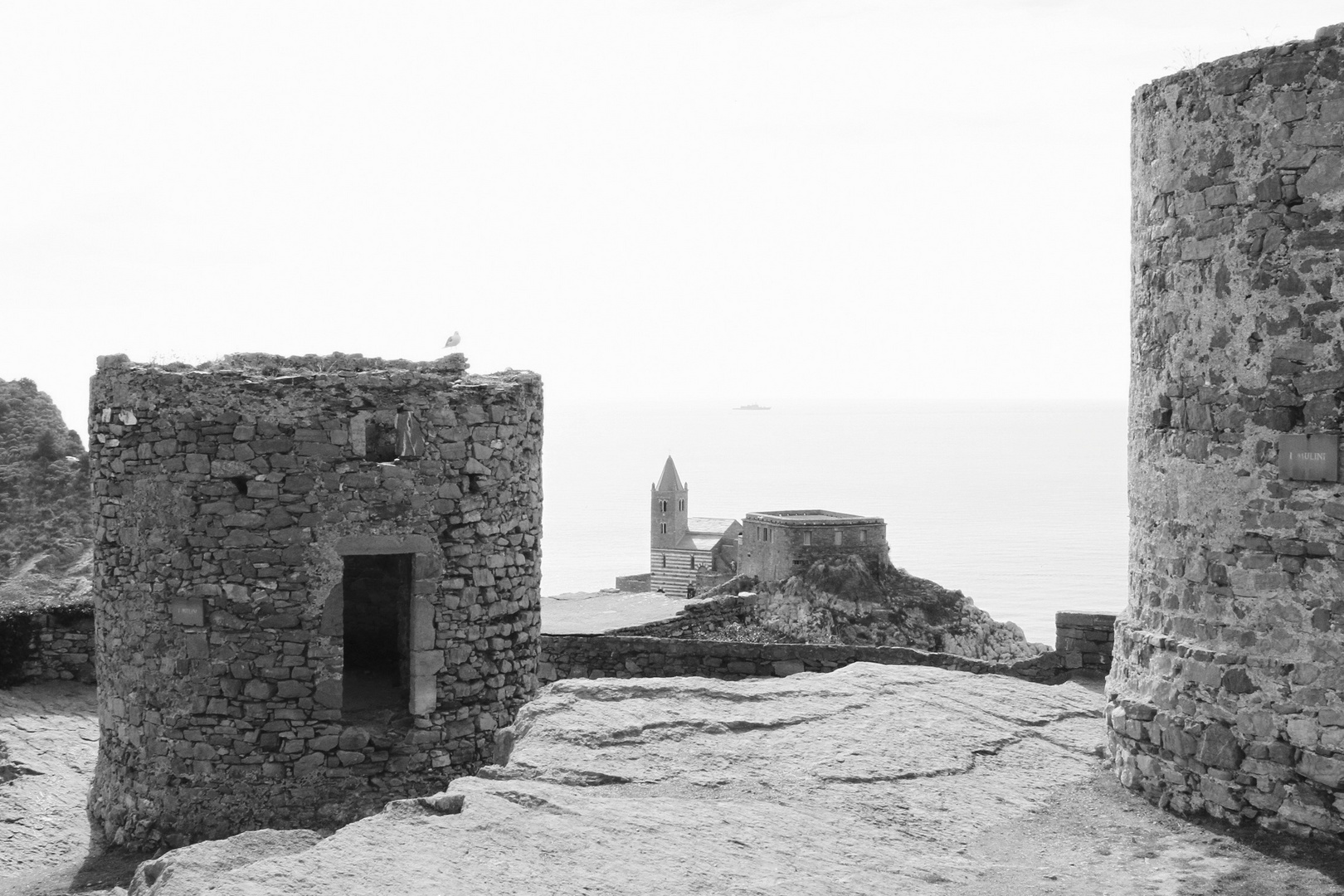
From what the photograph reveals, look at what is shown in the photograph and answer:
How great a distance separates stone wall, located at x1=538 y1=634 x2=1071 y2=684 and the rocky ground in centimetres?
348

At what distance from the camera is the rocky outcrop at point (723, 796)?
480 centimetres

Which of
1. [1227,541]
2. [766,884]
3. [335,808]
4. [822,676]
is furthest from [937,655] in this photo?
[766,884]

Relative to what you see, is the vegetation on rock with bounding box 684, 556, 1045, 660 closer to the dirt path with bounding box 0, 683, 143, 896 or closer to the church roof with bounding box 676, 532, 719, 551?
the dirt path with bounding box 0, 683, 143, 896

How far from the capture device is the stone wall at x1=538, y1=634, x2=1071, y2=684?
11.3 metres

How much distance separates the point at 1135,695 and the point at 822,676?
2.14m

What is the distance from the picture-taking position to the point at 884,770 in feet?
20.0

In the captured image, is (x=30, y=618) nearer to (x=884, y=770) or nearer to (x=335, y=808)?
(x=335, y=808)

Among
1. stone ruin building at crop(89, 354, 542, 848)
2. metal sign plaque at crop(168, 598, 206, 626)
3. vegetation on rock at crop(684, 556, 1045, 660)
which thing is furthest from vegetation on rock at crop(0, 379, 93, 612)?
vegetation on rock at crop(684, 556, 1045, 660)

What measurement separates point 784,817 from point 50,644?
12.0 meters

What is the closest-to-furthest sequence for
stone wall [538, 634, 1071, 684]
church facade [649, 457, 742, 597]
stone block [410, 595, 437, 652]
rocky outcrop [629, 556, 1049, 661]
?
stone block [410, 595, 437, 652] < stone wall [538, 634, 1071, 684] < rocky outcrop [629, 556, 1049, 661] < church facade [649, 457, 742, 597]

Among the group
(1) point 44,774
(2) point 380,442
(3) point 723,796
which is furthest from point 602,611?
(3) point 723,796

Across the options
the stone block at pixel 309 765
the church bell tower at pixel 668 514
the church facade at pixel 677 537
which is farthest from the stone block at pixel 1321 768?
the church bell tower at pixel 668 514

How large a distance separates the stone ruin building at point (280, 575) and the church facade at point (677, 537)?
5676 centimetres

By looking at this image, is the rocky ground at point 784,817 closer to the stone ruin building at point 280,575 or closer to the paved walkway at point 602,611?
the stone ruin building at point 280,575
